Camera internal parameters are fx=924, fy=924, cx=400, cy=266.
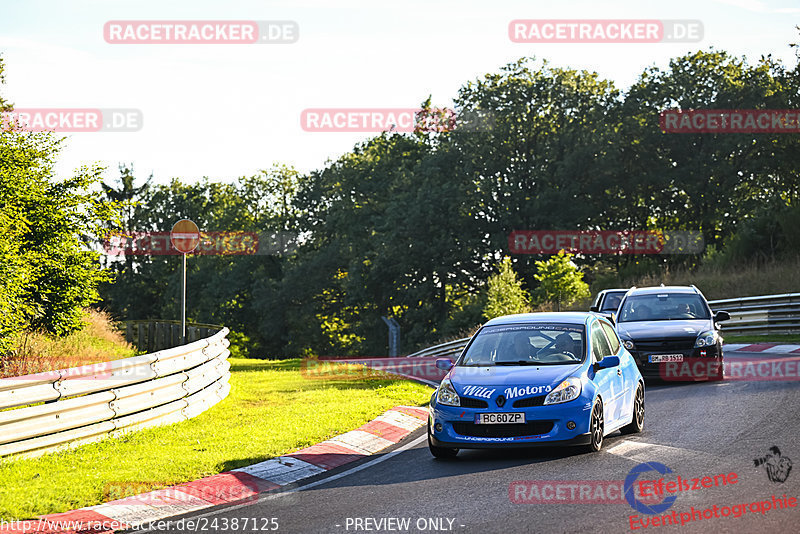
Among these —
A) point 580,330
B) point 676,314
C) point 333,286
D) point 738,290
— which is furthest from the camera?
point 333,286

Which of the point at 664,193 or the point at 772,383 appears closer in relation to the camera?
the point at 772,383

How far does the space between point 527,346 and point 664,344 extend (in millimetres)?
6769

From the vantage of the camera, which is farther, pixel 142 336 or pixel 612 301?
pixel 142 336

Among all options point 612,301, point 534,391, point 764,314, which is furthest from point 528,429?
point 764,314

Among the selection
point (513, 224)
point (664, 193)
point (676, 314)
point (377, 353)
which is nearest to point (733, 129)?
point (664, 193)

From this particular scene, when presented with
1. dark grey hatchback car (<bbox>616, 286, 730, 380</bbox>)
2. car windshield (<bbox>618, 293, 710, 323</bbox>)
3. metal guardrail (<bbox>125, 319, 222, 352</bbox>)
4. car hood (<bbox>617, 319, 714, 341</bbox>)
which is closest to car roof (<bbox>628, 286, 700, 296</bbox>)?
car windshield (<bbox>618, 293, 710, 323</bbox>)

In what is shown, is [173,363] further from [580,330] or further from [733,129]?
[733,129]

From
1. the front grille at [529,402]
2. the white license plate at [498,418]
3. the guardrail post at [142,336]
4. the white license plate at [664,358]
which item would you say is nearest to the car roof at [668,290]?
the white license plate at [664,358]

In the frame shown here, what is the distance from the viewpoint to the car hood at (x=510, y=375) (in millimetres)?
10148

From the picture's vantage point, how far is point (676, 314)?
18297 millimetres

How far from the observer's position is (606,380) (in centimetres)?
1080

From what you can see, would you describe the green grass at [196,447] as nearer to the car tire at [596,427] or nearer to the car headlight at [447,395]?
the car headlight at [447,395]

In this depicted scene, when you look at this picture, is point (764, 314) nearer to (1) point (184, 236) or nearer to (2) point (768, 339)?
(2) point (768, 339)

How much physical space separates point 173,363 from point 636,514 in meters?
7.58
